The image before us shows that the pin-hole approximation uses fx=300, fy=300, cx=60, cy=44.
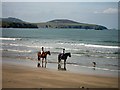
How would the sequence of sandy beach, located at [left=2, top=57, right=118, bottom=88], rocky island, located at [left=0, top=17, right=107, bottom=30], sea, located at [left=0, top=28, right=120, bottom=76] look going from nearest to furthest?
sandy beach, located at [left=2, top=57, right=118, bottom=88] < sea, located at [left=0, top=28, right=120, bottom=76] < rocky island, located at [left=0, top=17, right=107, bottom=30]

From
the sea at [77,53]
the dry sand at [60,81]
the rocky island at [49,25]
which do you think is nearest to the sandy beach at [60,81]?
the dry sand at [60,81]

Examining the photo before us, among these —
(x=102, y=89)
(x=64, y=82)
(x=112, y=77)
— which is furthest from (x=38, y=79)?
(x=112, y=77)

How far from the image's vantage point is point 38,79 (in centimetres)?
1060

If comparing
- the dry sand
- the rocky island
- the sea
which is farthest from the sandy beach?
the rocky island

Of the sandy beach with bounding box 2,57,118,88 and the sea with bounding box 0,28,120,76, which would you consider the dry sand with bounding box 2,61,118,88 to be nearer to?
the sandy beach with bounding box 2,57,118,88

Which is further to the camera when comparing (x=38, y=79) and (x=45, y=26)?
(x=45, y=26)

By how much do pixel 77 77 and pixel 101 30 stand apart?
61785mm

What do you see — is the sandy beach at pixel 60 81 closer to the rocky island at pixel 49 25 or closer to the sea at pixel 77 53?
the sea at pixel 77 53

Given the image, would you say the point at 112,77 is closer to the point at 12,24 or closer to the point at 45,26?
the point at 12,24

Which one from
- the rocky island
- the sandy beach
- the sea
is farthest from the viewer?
the rocky island

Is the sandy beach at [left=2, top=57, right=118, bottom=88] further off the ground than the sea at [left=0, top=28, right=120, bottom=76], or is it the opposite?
the sea at [left=0, top=28, right=120, bottom=76]

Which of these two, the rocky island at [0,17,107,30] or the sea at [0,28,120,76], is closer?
the sea at [0,28,120,76]

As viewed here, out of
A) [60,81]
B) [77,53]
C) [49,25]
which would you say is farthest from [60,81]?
[49,25]

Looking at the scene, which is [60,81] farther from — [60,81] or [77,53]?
[77,53]
